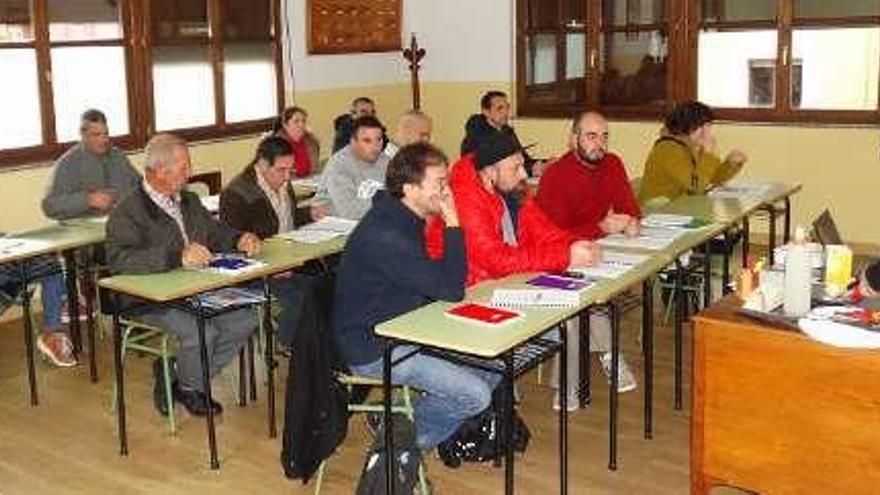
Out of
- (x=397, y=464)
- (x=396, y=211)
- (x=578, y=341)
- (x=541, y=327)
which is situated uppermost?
(x=396, y=211)

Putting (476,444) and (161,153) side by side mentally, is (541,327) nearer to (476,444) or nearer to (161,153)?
(476,444)

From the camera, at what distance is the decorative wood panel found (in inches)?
314

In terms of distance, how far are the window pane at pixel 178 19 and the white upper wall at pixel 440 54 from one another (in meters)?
0.98

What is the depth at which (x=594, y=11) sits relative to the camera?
7949 mm

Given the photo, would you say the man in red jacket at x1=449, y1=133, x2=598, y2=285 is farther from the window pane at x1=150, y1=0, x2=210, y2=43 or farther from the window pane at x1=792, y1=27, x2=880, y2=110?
the window pane at x1=792, y1=27, x2=880, y2=110

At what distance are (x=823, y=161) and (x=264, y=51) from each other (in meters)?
4.25

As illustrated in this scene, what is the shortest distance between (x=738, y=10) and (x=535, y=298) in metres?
5.01

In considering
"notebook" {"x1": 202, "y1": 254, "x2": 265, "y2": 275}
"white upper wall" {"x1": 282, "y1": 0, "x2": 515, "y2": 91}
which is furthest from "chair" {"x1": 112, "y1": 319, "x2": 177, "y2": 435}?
"white upper wall" {"x1": 282, "y1": 0, "x2": 515, "y2": 91}

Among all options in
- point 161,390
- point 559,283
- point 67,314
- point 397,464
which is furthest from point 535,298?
point 67,314

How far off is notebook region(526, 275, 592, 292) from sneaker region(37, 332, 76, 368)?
279 centimetres

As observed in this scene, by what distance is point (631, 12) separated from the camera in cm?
788

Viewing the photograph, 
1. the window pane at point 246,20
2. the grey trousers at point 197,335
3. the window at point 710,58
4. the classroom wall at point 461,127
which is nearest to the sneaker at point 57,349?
the classroom wall at point 461,127

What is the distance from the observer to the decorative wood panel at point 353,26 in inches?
314

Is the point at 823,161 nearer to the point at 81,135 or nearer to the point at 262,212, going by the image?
the point at 262,212
